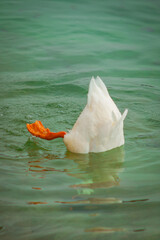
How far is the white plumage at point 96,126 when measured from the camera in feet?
11.1

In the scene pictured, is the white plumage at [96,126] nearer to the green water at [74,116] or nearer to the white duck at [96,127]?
the white duck at [96,127]

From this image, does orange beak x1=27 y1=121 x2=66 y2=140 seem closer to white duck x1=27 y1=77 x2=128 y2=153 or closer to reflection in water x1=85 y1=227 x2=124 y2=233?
white duck x1=27 y1=77 x2=128 y2=153

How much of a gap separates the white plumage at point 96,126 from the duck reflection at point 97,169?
8 cm

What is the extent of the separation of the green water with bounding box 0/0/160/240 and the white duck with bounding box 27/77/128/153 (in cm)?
11

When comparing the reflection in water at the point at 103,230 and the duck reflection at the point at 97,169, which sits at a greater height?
the reflection in water at the point at 103,230

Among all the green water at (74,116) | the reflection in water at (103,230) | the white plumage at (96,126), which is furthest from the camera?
the white plumage at (96,126)

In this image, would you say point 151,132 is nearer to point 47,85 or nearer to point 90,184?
point 90,184

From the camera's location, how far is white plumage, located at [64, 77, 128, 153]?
337cm

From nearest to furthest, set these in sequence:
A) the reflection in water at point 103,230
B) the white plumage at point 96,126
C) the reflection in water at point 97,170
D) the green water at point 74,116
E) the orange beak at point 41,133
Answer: the reflection in water at point 103,230 → the green water at point 74,116 → the reflection in water at point 97,170 → the white plumage at point 96,126 → the orange beak at point 41,133

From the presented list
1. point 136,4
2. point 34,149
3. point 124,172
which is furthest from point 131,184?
point 136,4

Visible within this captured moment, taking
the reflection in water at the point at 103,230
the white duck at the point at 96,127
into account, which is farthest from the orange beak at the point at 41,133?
the reflection in water at the point at 103,230

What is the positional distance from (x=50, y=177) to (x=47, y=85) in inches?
108

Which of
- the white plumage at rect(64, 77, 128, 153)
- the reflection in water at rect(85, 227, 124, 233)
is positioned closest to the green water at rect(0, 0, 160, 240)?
the reflection in water at rect(85, 227, 124, 233)

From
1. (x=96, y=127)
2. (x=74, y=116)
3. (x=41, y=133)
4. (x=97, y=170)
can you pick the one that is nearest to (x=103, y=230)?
(x=97, y=170)
